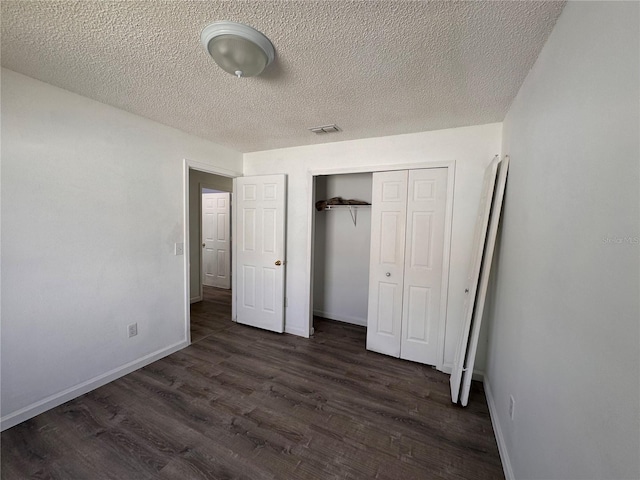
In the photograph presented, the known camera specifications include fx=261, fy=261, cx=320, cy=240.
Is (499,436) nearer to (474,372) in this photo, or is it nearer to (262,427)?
(474,372)

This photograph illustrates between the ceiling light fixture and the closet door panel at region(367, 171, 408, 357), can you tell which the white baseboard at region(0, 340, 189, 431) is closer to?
the closet door panel at region(367, 171, 408, 357)

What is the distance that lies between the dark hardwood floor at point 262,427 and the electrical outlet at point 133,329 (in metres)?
0.37

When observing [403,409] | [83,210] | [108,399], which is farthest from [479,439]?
[83,210]

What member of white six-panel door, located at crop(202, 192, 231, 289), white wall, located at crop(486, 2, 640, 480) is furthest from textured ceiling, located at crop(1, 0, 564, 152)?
white six-panel door, located at crop(202, 192, 231, 289)

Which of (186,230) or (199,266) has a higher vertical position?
(186,230)

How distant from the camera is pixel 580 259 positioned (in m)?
0.89

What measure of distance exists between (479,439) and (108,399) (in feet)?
9.20

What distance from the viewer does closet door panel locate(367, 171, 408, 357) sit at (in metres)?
2.79

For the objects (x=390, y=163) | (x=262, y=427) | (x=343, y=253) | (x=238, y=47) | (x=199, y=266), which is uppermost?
(x=238, y=47)

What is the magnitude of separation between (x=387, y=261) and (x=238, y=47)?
2.29 m

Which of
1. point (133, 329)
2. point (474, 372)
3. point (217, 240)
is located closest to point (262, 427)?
point (133, 329)

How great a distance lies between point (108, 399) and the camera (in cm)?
210

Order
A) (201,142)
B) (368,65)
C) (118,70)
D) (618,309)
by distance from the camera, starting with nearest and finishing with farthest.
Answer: (618,309)
(368,65)
(118,70)
(201,142)

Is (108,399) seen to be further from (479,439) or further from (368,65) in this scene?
(368,65)
